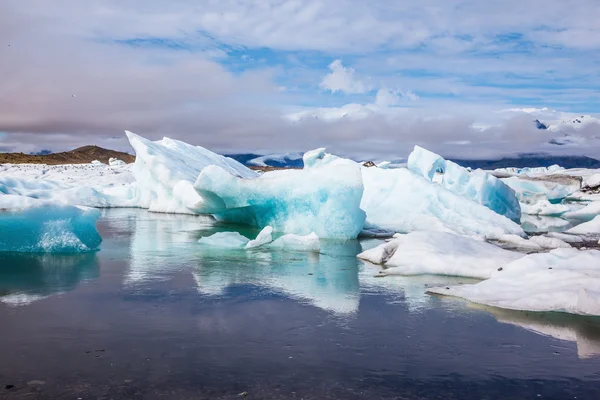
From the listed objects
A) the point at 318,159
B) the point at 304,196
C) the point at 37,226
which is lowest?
the point at 37,226

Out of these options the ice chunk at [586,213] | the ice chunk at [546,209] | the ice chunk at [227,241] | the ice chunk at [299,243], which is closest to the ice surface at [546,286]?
the ice chunk at [299,243]

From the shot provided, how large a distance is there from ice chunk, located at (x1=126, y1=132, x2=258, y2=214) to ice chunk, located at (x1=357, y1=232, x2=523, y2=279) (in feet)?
30.2

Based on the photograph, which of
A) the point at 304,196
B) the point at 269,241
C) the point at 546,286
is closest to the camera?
the point at 546,286

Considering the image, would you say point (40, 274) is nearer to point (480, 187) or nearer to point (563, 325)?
point (563, 325)

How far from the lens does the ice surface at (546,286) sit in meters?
6.12

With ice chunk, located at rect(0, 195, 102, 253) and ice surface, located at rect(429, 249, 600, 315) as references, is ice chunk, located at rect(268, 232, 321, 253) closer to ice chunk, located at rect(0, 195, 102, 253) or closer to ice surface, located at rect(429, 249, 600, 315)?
ice chunk, located at rect(0, 195, 102, 253)

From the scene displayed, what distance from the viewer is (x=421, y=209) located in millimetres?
15758

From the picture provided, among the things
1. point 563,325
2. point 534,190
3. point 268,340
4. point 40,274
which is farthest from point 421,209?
point 534,190

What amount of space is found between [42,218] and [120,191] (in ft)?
53.0

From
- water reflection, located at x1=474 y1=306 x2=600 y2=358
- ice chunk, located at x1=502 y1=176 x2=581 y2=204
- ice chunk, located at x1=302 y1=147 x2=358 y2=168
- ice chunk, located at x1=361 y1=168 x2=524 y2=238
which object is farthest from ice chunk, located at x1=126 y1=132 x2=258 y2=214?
ice chunk, located at x1=502 y1=176 x2=581 y2=204

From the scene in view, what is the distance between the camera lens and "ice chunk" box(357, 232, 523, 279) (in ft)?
27.5

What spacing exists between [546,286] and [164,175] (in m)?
15.4

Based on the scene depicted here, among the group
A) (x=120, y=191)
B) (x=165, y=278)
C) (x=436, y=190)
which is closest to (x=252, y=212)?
(x=436, y=190)

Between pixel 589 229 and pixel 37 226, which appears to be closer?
pixel 37 226
